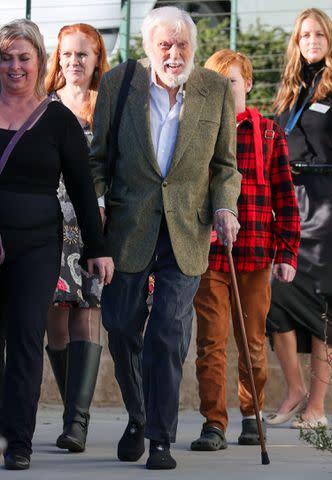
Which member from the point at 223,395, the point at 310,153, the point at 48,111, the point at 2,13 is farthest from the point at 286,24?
the point at 48,111

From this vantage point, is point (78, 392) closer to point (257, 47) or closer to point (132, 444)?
point (132, 444)

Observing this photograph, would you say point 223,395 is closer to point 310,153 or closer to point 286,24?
point 310,153

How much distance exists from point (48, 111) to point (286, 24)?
5238mm

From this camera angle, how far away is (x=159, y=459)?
6.51 m

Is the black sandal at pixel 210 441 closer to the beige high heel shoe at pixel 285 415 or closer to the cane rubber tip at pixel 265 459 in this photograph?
the cane rubber tip at pixel 265 459

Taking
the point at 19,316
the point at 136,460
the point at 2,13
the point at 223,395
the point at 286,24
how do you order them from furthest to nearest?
1. the point at 286,24
2. the point at 2,13
3. the point at 223,395
4. the point at 136,460
5. the point at 19,316

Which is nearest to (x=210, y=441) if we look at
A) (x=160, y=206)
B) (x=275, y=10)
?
(x=160, y=206)

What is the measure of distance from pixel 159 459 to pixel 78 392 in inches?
33.9

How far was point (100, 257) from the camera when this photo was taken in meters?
6.57

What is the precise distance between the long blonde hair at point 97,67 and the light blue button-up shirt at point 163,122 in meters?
0.95

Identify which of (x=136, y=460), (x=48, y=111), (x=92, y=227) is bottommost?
(x=136, y=460)

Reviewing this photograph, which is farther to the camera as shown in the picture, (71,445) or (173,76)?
(71,445)

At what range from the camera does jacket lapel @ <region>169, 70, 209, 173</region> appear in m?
6.69

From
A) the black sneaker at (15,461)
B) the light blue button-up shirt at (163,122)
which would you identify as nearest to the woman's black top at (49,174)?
the light blue button-up shirt at (163,122)
